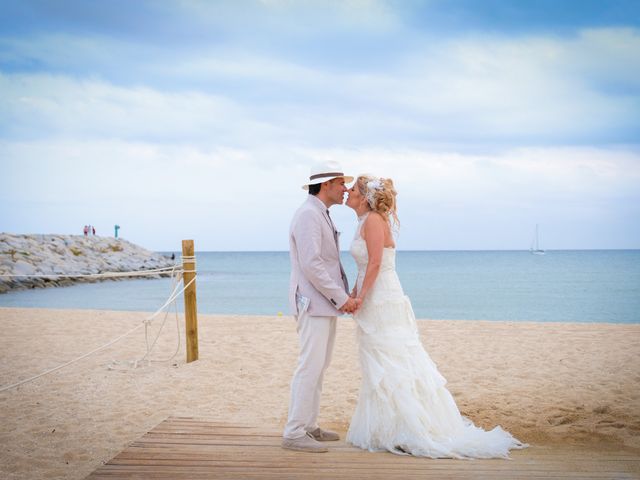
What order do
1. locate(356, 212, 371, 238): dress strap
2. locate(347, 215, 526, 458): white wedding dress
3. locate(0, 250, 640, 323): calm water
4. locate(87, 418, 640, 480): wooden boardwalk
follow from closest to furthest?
locate(87, 418, 640, 480): wooden boardwalk → locate(347, 215, 526, 458): white wedding dress → locate(356, 212, 371, 238): dress strap → locate(0, 250, 640, 323): calm water

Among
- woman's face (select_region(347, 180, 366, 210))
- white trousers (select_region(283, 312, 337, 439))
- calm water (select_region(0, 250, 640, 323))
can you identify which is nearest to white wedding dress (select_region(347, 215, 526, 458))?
woman's face (select_region(347, 180, 366, 210))

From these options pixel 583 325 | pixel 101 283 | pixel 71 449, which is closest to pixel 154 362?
pixel 71 449

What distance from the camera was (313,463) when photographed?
3.47 meters

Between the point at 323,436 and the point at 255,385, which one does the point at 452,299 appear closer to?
the point at 255,385

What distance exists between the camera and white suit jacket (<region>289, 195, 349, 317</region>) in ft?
12.2

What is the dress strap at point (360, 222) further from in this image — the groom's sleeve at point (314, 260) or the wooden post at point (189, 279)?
the wooden post at point (189, 279)

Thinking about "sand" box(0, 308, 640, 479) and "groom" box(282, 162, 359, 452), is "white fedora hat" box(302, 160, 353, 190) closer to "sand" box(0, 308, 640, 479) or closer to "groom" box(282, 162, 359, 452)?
"groom" box(282, 162, 359, 452)

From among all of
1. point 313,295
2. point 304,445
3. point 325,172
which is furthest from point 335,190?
point 304,445

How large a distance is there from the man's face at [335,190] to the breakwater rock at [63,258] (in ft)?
77.0

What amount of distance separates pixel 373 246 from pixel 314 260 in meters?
0.42

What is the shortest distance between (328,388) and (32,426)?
9.74 ft

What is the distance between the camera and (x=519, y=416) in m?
5.48

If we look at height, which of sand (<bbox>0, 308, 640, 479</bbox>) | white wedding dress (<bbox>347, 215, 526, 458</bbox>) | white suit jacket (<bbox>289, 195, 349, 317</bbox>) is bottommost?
sand (<bbox>0, 308, 640, 479</bbox>)

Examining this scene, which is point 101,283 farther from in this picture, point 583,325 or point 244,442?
point 244,442
